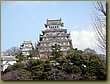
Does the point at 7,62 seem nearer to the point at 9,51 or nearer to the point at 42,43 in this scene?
the point at 9,51

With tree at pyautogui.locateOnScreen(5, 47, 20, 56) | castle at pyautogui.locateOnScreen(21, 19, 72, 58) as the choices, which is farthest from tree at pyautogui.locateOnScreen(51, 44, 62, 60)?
tree at pyautogui.locateOnScreen(5, 47, 20, 56)

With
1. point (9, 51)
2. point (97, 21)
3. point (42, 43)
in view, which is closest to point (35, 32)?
point (42, 43)

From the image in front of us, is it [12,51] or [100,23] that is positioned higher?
[100,23]

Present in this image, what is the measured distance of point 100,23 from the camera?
304 centimetres

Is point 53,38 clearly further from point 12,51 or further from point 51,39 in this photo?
point 12,51

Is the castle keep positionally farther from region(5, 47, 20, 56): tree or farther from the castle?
region(5, 47, 20, 56): tree

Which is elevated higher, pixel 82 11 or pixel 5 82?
pixel 82 11

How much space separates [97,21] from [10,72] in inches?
48.6

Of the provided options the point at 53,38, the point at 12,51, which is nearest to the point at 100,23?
the point at 53,38

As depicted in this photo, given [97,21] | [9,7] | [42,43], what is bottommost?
[42,43]

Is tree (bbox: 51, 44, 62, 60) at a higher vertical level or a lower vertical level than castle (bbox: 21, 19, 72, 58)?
lower

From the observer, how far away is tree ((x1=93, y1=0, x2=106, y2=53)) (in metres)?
2.99

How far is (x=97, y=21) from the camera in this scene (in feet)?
9.97

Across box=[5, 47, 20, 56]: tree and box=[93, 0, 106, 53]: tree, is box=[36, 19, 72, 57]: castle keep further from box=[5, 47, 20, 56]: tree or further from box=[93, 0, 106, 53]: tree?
box=[93, 0, 106, 53]: tree
